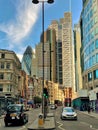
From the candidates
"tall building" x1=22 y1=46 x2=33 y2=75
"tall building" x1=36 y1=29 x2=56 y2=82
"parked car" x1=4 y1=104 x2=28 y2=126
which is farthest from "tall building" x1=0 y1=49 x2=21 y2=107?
"parked car" x1=4 y1=104 x2=28 y2=126

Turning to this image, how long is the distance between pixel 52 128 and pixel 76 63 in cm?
16021

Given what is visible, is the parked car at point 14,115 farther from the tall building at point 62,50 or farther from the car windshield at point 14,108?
the tall building at point 62,50

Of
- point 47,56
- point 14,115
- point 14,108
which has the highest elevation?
point 47,56

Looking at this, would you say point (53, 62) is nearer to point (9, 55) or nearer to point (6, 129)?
point (6, 129)

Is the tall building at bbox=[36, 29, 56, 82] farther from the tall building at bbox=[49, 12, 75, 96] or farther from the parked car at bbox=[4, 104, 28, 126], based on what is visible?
the parked car at bbox=[4, 104, 28, 126]

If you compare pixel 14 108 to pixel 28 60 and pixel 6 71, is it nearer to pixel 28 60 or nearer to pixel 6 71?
pixel 6 71

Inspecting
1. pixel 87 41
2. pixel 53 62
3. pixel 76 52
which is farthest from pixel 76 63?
pixel 53 62

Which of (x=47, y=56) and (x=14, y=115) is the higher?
(x=47, y=56)

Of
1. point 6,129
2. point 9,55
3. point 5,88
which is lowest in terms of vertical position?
point 6,129

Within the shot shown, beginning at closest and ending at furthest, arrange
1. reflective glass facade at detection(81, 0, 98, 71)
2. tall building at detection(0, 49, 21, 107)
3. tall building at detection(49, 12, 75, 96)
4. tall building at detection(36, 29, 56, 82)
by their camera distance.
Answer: tall building at detection(36, 29, 56, 82) < tall building at detection(49, 12, 75, 96) < reflective glass facade at detection(81, 0, 98, 71) < tall building at detection(0, 49, 21, 107)

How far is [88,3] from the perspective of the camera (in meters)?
97.9

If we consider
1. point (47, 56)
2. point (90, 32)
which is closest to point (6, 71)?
point (90, 32)

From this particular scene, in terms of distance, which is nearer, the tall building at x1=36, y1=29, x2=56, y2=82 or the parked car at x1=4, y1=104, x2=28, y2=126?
the parked car at x1=4, y1=104, x2=28, y2=126

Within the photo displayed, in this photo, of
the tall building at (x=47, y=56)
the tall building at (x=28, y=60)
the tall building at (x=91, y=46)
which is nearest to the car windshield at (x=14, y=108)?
the tall building at (x=47, y=56)
